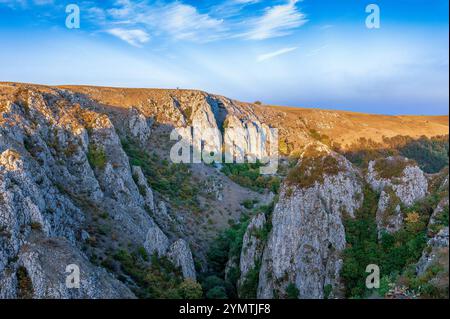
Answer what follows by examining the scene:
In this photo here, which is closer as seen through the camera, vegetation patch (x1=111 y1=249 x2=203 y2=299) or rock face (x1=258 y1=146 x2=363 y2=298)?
rock face (x1=258 y1=146 x2=363 y2=298)

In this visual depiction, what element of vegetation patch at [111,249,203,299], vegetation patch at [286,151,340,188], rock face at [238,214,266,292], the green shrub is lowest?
the green shrub

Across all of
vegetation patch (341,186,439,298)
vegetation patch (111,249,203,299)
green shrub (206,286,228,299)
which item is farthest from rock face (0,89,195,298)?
vegetation patch (341,186,439,298)

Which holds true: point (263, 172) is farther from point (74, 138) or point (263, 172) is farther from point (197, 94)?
point (74, 138)

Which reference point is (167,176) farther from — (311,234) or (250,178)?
(311,234)

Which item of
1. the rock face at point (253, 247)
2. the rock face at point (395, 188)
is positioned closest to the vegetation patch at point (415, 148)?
the rock face at point (253, 247)

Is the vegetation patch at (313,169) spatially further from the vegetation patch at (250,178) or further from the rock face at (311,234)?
the vegetation patch at (250,178)

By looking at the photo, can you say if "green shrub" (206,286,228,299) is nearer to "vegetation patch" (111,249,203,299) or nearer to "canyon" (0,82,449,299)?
"canyon" (0,82,449,299)
